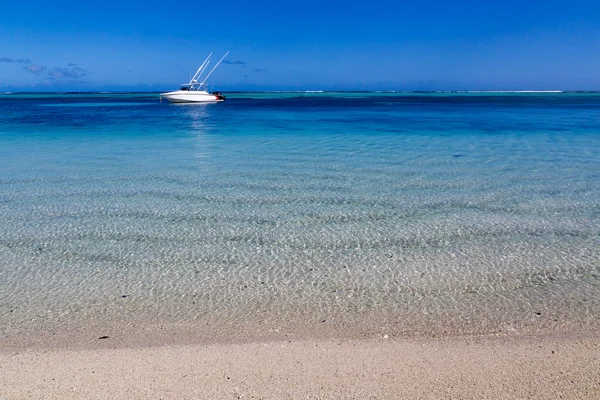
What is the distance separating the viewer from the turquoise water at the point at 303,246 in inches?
180

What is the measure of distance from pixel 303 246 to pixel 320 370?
2.86 metres

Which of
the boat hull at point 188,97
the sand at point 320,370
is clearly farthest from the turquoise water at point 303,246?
the boat hull at point 188,97

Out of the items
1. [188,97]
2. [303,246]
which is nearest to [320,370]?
[303,246]

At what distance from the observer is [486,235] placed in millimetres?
6734

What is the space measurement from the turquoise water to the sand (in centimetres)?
33

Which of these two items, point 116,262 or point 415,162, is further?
point 415,162

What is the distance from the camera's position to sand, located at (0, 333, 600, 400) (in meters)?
3.32

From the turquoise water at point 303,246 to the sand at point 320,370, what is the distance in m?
0.33

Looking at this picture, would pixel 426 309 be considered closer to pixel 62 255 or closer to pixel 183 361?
pixel 183 361

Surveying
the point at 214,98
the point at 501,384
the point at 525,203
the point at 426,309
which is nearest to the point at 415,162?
the point at 525,203

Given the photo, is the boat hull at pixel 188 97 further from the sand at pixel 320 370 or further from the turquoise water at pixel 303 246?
the sand at pixel 320 370

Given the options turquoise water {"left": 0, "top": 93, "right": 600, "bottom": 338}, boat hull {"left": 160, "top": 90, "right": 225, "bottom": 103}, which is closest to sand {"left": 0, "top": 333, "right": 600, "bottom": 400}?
turquoise water {"left": 0, "top": 93, "right": 600, "bottom": 338}

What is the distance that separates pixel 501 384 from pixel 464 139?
17.2 metres

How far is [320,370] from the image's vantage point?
142 inches
